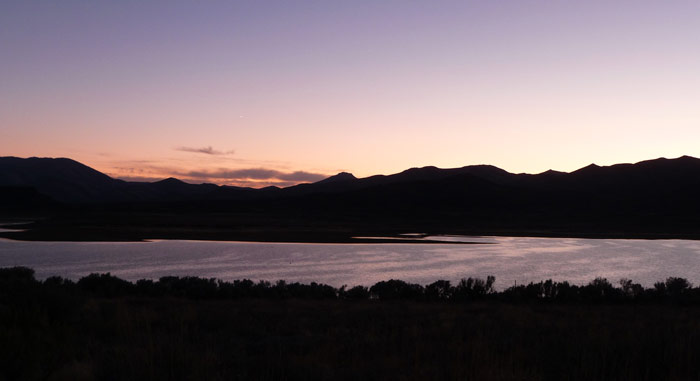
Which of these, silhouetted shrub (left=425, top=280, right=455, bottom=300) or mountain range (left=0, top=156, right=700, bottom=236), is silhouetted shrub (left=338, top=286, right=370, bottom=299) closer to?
silhouetted shrub (left=425, top=280, right=455, bottom=300)

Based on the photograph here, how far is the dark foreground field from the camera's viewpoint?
620 cm

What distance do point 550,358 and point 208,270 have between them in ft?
82.1

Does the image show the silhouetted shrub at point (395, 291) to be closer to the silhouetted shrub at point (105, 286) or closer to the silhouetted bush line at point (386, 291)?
the silhouetted bush line at point (386, 291)

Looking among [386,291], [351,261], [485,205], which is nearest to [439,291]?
[386,291]

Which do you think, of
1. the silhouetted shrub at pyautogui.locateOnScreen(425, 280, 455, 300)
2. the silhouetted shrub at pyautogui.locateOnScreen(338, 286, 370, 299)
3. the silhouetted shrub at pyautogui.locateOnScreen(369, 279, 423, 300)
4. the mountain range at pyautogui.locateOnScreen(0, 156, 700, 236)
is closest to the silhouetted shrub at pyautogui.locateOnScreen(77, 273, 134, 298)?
the silhouetted shrub at pyautogui.locateOnScreen(338, 286, 370, 299)

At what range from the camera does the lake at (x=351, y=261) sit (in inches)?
1152

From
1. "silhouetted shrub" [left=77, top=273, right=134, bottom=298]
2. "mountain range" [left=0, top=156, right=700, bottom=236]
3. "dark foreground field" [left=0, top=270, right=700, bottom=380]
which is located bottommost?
"silhouetted shrub" [left=77, top=273, right=134, bottom=298]

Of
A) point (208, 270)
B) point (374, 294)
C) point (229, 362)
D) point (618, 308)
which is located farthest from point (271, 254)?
point (229, 362)

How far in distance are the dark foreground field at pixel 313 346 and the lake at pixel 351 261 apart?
14455 millimetres

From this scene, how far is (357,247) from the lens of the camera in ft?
153

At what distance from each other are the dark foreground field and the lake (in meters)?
14.5

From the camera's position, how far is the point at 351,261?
36.1 m

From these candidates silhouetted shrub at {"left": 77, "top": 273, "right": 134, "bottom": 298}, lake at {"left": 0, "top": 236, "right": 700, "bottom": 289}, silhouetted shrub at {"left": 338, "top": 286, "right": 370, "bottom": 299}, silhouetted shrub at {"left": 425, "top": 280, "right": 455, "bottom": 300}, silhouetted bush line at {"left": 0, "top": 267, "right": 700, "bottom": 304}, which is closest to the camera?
silhouetted shrub at {"left": 77, "top": 273, "right": 134, "bottom": 298}

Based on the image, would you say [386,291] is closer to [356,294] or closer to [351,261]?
[356,294]
